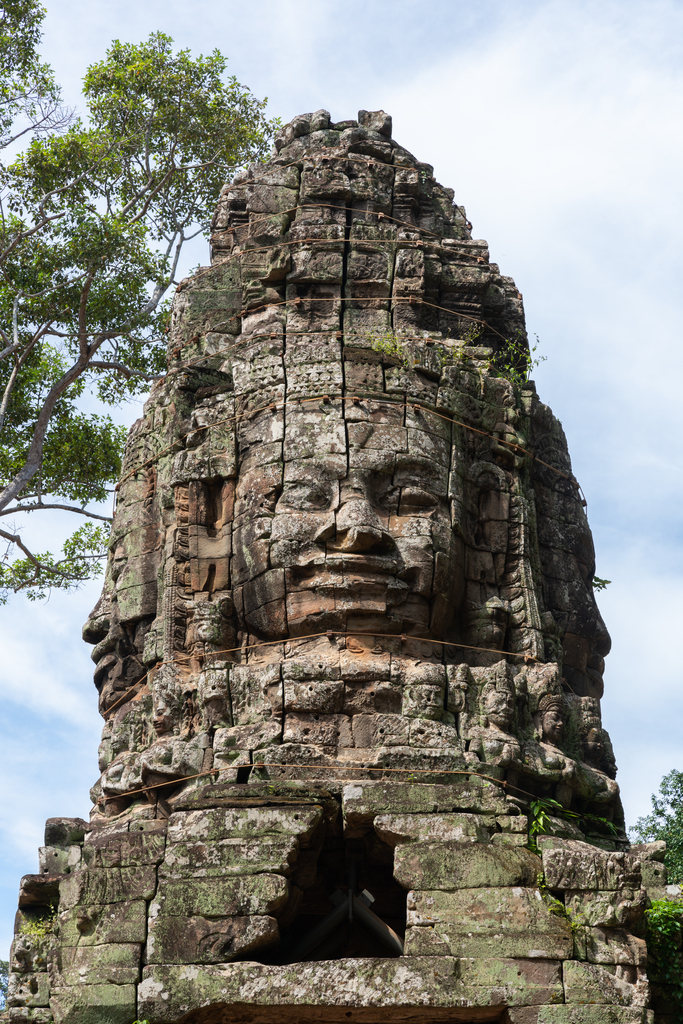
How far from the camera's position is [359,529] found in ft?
41.2

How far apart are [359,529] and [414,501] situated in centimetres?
87

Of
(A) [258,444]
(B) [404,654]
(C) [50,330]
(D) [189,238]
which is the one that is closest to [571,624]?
(B) [404,654]

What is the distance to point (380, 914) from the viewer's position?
12.1 meters

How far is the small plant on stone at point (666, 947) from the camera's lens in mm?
11102

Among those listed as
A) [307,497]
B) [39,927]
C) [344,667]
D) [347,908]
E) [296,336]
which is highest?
[296,336]

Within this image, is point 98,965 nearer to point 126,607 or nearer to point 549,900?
point 549,900

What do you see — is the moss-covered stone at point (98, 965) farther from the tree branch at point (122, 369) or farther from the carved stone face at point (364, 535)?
the tree branch at point (122, 369)

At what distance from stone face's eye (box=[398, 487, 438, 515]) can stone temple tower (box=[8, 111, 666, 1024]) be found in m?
0.03

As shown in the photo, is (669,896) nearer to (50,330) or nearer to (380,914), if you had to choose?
(380,914)

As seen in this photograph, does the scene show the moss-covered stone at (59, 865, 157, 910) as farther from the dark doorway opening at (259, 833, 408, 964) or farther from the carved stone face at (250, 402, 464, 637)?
the carved stone face at (250, 402, 464, 637)

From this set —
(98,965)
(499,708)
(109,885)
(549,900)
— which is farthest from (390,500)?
(98,965)

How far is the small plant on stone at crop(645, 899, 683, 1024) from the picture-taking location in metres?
11.1

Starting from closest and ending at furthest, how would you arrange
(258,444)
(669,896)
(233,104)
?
(669,896), (258,444), (233,104)

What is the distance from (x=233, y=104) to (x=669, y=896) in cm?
1561
